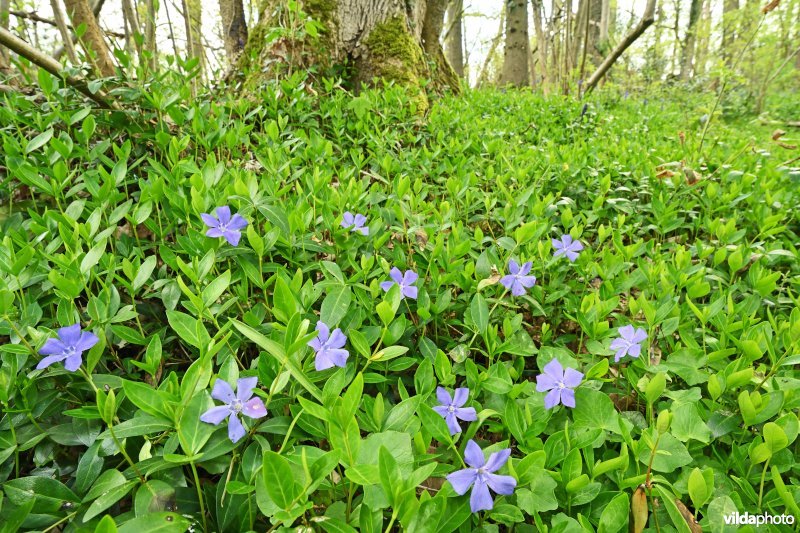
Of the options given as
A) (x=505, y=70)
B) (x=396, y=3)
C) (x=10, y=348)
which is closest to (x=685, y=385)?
(x=10, y=348)

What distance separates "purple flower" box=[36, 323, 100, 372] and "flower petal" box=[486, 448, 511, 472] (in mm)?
811

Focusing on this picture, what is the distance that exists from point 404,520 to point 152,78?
2700 mm

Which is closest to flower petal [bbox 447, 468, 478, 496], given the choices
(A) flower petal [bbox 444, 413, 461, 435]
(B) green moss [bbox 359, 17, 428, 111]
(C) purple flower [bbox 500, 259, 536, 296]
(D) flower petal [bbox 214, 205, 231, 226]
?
(A) flower petal [bbox 444, 413, 461, 435]

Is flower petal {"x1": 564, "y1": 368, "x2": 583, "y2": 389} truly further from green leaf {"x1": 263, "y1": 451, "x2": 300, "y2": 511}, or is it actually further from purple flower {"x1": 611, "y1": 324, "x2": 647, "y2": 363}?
green leaf {"x1": 263, "y1": 451, "x2": 300, "y2": 511}

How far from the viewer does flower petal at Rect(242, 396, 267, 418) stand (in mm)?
812

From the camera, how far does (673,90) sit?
12.5 meters

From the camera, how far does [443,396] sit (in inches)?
37.7

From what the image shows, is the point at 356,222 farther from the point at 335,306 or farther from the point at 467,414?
the point at 467,414

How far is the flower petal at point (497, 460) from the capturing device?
800mm

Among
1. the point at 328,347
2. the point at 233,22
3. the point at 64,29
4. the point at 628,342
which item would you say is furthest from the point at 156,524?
the point at 233,22

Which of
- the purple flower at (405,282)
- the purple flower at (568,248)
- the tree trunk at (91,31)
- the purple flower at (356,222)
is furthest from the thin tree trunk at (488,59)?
the purple flower at (405,282)

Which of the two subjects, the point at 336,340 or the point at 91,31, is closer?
the point at 336,340

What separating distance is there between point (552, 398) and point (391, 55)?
383cm

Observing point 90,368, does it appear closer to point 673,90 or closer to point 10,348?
point 10,348
